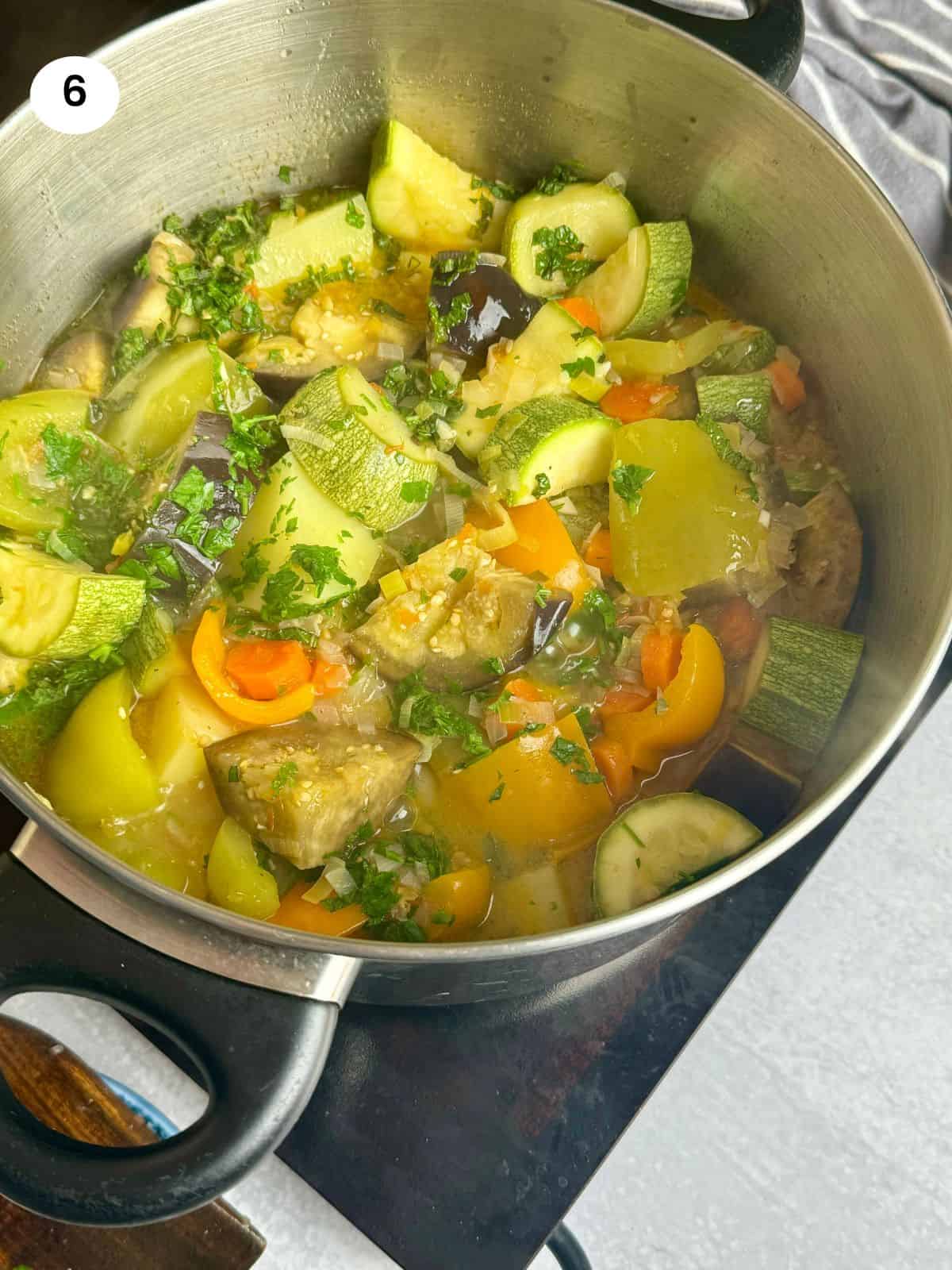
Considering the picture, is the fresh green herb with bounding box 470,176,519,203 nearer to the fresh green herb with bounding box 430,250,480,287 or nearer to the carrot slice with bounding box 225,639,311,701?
the fresh green herb with bounding box 430,250,480,287

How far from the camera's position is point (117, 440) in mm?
1740

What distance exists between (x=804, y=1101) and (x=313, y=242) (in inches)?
70.5

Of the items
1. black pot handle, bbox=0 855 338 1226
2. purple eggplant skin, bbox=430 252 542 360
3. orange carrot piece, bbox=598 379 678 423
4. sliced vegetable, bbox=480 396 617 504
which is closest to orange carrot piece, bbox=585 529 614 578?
sliced vegetable, bbox=480 396 617 504

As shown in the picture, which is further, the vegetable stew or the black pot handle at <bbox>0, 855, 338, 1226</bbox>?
the vegetable stew

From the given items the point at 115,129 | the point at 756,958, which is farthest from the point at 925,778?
the point at 115,129

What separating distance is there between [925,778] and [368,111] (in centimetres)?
167

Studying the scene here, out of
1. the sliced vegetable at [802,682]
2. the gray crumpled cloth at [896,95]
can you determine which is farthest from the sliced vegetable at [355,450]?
the gray crumpled cloth at [896,95]

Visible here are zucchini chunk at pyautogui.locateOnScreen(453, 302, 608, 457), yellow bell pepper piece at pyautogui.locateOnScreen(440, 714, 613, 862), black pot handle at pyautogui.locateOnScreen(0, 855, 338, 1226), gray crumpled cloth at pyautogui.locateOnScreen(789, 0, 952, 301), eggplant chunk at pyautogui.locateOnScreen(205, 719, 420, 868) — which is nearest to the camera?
black pot handle at pyautogui.locateOnScreen(0, 855, 338, 1226)

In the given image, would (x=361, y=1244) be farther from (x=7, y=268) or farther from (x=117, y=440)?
(x=7, y=268)

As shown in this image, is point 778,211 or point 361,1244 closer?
point 361,1244

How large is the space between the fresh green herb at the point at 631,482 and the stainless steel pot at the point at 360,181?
39 centimetres

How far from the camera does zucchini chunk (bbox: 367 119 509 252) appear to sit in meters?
1.92

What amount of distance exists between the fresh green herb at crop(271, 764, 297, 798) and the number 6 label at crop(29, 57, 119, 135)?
109 cm

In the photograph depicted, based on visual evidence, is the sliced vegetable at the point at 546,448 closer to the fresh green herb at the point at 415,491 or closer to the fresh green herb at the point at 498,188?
the fresh green herb at the point at 415,491
